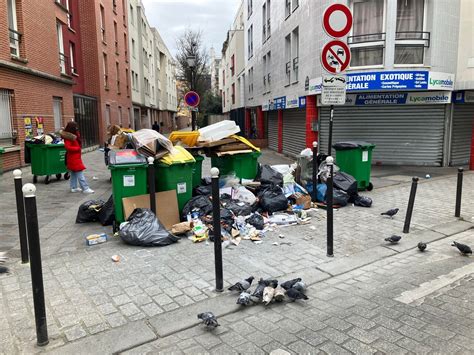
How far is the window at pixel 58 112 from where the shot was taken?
17344 mm

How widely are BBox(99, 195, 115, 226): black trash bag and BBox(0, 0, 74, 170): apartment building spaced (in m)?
7.78

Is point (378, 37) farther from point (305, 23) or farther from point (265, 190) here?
point (265, 190)

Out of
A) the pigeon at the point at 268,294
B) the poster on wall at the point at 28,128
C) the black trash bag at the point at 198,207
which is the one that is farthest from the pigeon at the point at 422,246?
the poster on wall at the point at 28,128

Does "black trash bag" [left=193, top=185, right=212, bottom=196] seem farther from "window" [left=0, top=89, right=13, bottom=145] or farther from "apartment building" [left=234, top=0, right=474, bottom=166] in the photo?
"window" [left=0, top=89, right=13, bottom=145]

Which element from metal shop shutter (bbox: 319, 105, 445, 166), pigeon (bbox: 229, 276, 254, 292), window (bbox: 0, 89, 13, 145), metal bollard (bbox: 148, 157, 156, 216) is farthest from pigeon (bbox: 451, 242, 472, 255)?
window (bbox: 0, 89, 13, 145)

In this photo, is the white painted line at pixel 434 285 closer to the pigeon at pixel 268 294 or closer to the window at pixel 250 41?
the pigeon at pixel 268 294

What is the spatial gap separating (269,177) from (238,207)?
147 cm

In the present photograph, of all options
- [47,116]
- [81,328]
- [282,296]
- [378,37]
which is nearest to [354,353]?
[282,296]

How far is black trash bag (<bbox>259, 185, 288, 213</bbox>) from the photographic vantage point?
691 cm

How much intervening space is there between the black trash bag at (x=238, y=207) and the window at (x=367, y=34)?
8.34 meters

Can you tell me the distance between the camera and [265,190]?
727 centimetres

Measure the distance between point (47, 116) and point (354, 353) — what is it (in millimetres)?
15767

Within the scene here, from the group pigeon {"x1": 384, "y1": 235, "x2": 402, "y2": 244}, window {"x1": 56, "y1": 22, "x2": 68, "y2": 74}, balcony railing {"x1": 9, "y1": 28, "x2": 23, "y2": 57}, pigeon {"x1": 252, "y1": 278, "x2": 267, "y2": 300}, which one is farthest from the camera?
window {"x1": 56, "y1": 22, "x2": 68, "y2": 74}

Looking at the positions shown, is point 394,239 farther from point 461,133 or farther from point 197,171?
point 461,133
